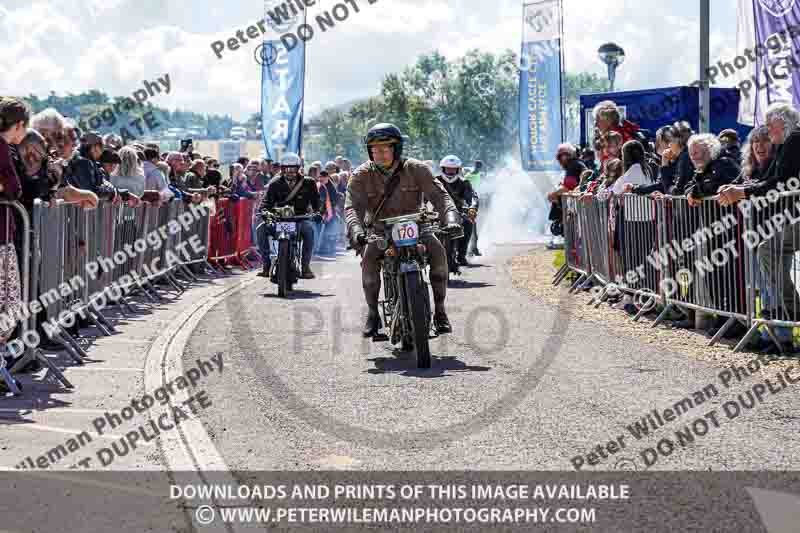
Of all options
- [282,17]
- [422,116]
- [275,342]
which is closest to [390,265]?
[275,342]

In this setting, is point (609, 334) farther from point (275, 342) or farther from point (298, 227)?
point (298, 227)

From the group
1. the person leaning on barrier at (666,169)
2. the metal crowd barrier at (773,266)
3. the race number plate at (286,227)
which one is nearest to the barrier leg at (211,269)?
the race number plate at (286,227)

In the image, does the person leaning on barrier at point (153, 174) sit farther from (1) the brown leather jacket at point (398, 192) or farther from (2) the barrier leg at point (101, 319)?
(1) the brown leather jacket at point (398, 192)

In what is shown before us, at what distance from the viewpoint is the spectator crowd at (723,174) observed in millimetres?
10461

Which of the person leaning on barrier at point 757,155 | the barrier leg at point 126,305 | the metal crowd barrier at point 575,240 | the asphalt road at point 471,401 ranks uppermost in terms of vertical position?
the person leaning on barrier at point 757,155

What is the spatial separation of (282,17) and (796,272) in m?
19.0

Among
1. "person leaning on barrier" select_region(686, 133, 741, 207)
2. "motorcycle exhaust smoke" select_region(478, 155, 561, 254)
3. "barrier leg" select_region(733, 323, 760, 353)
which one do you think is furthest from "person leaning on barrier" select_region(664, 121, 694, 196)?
A: "motorcycle exhaust smoke" select_region(478, 155, 561, 254)

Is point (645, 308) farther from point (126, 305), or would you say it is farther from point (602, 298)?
point (126, 305)

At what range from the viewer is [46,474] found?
614 cm

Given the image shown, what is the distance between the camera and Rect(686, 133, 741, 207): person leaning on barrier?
12.0 m

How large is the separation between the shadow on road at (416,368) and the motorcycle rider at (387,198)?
0.70 m

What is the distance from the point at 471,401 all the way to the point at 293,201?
35.1 feet

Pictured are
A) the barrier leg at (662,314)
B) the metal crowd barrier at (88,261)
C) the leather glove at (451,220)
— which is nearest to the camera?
the metal crowd barrier at (88,261)

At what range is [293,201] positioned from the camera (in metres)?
18.6
